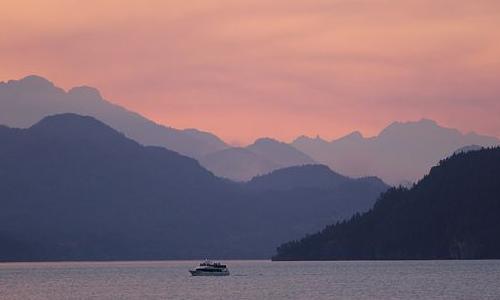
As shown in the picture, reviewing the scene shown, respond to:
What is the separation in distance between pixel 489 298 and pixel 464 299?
14.1 feet

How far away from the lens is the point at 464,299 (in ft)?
646

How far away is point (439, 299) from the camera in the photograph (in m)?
200

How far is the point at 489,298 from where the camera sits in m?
196

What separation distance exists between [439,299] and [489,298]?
28.9 feet

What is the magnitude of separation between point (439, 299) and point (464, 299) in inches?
187
